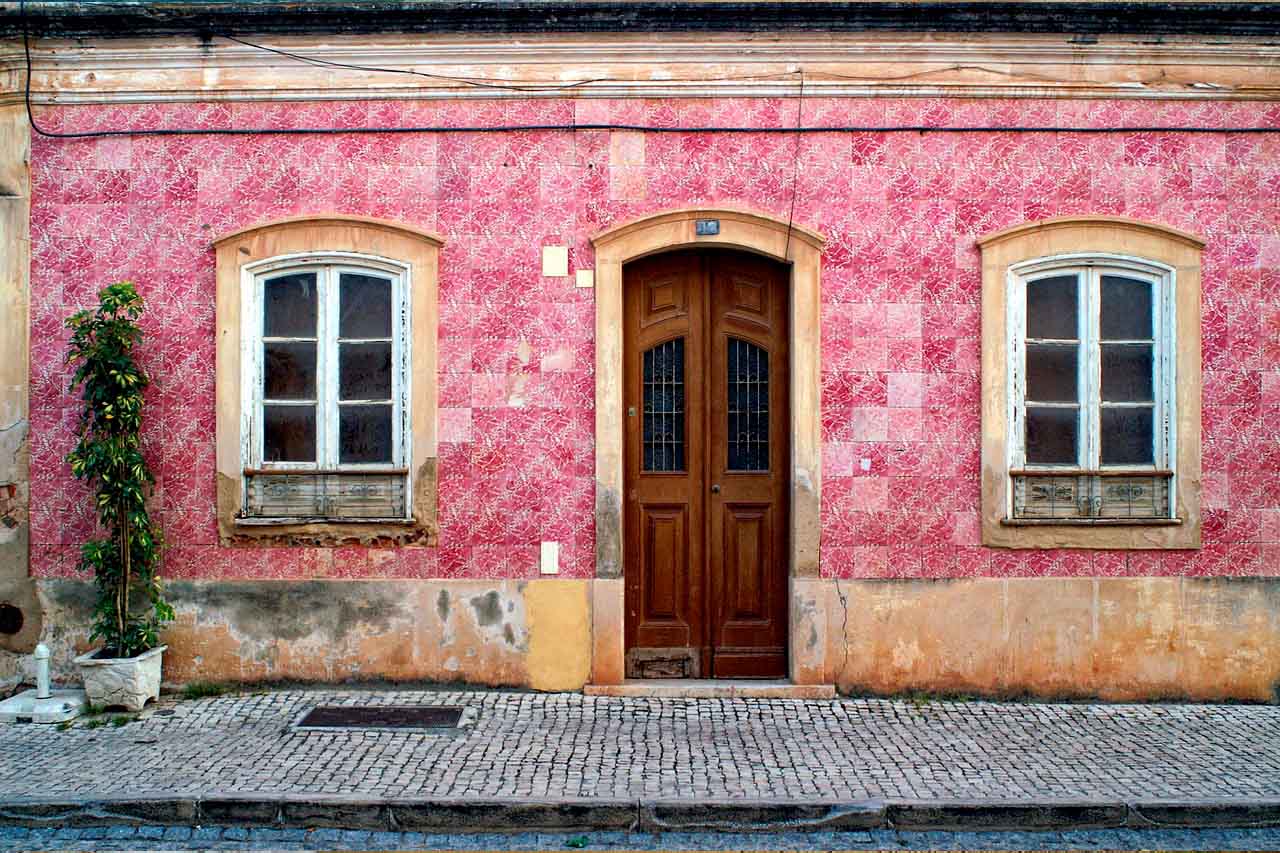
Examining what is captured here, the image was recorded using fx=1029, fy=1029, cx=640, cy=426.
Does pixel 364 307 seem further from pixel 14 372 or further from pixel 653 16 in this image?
pixel 653 16

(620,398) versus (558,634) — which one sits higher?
(620,398)

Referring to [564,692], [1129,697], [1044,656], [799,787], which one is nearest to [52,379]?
[564,692]

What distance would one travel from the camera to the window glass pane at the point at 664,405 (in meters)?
7.62

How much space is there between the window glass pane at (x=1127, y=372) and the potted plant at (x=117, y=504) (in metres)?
6.85

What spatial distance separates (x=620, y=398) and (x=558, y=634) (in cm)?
174

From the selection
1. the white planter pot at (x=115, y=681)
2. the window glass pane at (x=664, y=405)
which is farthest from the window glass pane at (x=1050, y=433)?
the white planter pot at (x=115, y=681)

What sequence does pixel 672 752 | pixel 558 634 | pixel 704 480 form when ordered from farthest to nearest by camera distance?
pixel 704 480, pixel 558 634, pixel 672 752

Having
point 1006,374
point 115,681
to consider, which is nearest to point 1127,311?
point 1006,374

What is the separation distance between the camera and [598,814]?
5199 mm

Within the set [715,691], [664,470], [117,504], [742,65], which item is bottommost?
[715,691]

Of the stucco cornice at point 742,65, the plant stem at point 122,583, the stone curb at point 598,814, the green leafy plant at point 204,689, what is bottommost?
the stone curb at point 598,814

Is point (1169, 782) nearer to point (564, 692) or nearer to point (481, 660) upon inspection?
point (564, 692)

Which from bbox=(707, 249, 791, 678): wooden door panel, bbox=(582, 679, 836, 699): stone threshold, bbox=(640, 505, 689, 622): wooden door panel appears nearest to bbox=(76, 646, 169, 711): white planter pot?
bbox=(582, 679, 836, 699): stone threshold

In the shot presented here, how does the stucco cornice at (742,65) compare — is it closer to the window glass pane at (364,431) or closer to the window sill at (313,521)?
the window glass pane at (364,431)
